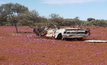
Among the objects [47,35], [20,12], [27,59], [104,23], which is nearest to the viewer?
[27,59]

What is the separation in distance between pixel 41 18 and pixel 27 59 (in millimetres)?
28081

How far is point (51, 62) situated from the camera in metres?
12.4

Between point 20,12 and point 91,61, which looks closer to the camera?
point 91,61

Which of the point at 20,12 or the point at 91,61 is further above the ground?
the point at 20,12

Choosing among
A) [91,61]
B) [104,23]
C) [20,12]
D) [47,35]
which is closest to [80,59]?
[91,61]

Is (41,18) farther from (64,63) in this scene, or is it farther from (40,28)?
(64,63)

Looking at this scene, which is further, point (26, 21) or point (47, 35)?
point (26, 21)

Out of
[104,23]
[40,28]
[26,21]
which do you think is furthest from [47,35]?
[104,23]

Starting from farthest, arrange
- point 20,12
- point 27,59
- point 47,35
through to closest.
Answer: point 20,12 < point 47,35 < point 27,59

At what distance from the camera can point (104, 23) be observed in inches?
3546

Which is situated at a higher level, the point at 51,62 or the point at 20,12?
the point at 20,12

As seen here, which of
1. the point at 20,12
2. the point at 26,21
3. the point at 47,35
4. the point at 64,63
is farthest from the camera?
the point at 20,12

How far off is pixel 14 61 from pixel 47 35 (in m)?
16.0

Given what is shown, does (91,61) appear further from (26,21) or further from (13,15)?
(13,15)
